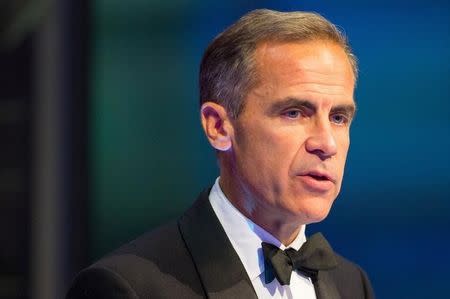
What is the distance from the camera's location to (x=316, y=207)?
1.97m

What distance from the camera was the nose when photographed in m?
1.96

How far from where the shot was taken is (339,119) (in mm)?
2074

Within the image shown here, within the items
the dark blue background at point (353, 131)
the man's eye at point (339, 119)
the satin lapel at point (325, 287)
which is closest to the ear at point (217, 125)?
the man's eye at point (339, 119)

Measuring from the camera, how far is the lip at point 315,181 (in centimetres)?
196

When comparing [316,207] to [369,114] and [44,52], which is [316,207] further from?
[44,52]

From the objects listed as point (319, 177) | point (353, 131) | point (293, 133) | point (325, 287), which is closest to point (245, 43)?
point (293, 133)

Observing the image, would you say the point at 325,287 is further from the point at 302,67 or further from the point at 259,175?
the point at 302,67

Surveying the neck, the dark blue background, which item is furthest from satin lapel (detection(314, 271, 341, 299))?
the dark blue background

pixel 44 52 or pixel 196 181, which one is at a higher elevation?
pixel 44 52

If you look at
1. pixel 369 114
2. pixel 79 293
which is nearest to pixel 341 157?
pixel 79 293

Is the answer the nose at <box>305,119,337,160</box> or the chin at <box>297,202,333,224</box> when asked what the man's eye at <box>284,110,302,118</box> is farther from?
the chin at <box>297,202,333,224</box>

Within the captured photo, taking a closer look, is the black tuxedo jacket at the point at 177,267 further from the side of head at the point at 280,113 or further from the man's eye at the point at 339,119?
the man's eye at the point at 339,119

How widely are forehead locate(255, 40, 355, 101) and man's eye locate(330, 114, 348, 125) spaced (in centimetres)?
5

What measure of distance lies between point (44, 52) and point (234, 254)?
1.61 m
